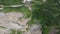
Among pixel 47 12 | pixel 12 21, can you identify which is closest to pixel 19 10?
pixel 12 21

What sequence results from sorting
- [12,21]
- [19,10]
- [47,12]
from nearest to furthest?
[47,12], [12,21], [19,10]

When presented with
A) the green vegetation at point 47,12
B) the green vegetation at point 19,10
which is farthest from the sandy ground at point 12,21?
the green vegetation at point 47,12

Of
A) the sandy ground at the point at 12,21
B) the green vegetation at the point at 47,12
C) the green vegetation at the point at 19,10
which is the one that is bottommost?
the sandy ground at the point at 12,21

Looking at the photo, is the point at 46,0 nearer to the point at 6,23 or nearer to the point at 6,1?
the point at 6,23

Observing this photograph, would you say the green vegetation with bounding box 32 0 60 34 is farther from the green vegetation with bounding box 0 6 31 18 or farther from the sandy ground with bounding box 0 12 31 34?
the green vegetation with bounding box 0 6 31 18

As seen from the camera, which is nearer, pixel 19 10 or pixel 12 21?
pixel 12 21

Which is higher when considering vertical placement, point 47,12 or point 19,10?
point 47,12

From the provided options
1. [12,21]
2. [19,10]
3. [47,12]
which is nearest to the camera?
[47,12]

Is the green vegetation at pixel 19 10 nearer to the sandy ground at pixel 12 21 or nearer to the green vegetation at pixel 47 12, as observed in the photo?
the sandy ground at pixel 12 21

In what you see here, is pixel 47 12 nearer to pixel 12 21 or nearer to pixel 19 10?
pixel 12 21

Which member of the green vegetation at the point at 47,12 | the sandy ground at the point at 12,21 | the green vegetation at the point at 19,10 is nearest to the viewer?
the green vegetation at the point at 47,12

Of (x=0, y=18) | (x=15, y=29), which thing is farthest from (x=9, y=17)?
(x=15, y=29)

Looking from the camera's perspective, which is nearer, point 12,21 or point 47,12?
point 47,12
